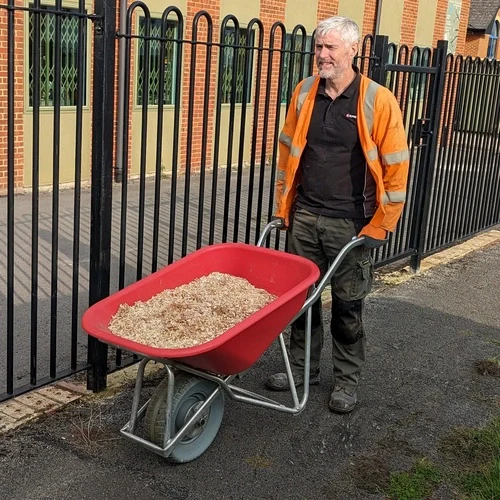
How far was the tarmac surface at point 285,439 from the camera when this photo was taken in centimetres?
339

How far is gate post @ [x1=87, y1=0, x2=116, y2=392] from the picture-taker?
3.70m

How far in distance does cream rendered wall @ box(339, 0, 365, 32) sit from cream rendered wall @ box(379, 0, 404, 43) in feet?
3.43

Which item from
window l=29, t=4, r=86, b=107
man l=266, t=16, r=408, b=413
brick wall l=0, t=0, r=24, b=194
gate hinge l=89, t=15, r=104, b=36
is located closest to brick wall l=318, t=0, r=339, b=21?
window l=29, t=4, r=86, b=107

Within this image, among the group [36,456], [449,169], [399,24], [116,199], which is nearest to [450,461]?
[36,456]

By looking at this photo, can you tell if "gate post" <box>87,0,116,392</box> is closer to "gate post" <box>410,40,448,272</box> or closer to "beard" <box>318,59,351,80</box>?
"beard" <box>318,59,351,80</box>

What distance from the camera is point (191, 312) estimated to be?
3.48 m

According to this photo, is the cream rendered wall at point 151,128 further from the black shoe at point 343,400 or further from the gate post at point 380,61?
the black shoe at point 343,400

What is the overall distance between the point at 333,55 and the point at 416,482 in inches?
85.5

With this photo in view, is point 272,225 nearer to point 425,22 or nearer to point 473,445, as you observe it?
point 473,445

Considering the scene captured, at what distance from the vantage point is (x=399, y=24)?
19141mm

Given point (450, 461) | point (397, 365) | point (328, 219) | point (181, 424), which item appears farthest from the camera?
point (397, 365)

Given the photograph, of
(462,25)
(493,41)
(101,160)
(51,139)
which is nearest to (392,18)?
(462,25)

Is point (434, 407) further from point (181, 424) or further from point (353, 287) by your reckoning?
point (181, 424)

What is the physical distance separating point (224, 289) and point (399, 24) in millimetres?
17075
